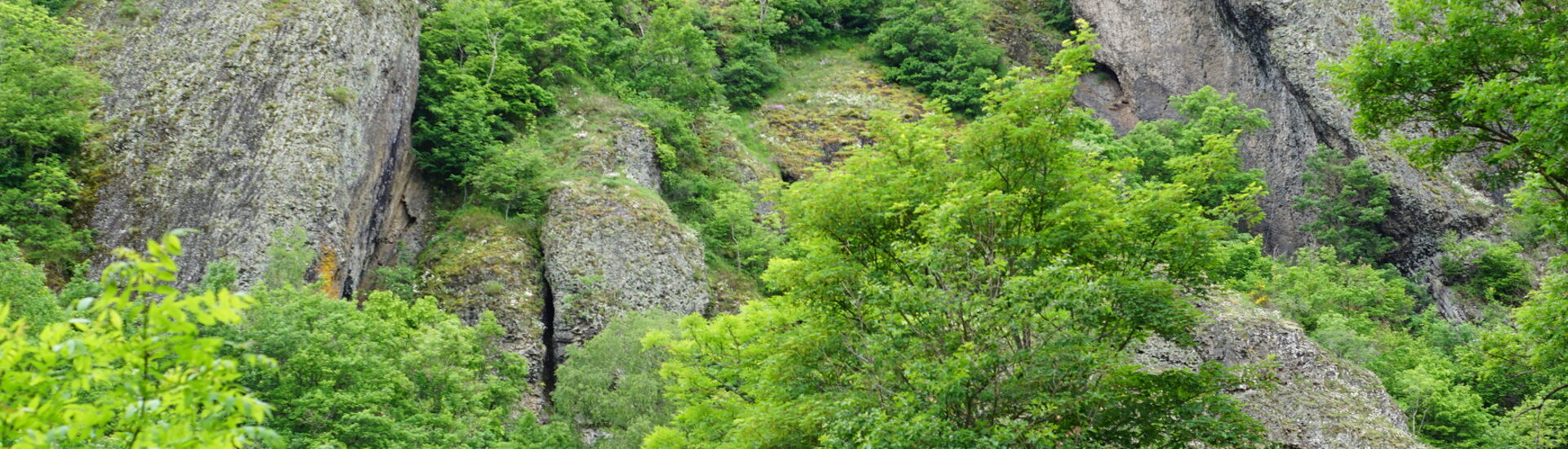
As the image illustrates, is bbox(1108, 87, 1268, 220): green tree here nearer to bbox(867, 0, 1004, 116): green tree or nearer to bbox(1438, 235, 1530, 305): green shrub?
bbox(1438, 235, 1530, 305): green shrub

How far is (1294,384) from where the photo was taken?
48.3ft

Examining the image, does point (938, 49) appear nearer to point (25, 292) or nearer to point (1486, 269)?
point (1486, 269)

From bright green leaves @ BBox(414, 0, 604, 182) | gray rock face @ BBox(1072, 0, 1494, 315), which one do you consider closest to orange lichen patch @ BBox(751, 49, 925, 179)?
bright green leaves @ BBox(414, 0, 604, 182)

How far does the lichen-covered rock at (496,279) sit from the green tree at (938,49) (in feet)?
82.1

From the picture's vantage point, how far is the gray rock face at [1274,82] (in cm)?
3888

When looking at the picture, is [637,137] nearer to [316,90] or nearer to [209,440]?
[316,90]

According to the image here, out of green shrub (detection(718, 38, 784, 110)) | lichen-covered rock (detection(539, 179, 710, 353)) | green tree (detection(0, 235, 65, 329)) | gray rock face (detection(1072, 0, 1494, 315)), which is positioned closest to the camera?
green tree (detection(0, 235, 65, 329))

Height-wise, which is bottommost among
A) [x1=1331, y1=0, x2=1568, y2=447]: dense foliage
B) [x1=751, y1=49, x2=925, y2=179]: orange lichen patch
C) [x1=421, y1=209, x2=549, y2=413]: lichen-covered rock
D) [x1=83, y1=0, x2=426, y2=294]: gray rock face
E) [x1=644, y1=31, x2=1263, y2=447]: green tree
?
[x1=751, y1=49, x2=925, y2=179]: orange lichen patch

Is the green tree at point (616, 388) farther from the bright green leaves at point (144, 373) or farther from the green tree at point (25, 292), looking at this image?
the bright green leaves at point (144, 373)

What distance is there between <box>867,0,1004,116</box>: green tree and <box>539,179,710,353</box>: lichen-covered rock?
2147 cm

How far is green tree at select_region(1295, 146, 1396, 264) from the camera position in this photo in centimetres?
3806

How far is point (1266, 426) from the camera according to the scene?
1406 cm

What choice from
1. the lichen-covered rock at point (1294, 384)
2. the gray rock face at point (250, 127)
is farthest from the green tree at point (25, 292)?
the lichen-covered rock at point (1294, 384)

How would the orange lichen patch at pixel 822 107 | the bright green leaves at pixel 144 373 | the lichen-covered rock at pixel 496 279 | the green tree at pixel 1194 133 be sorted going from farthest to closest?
the orange lichen patch at pixel 822 107
the green tree at pixel 1194 133
the lichen-covered rock at pixel 496 279
the bright green leaves at pixel 144 373
